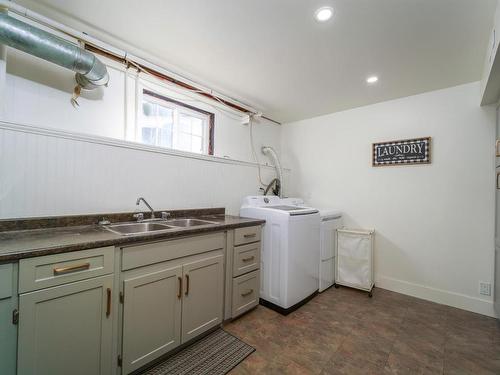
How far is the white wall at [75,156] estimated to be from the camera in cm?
144

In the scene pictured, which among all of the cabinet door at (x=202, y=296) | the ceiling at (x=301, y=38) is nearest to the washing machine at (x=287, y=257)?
the cabinet door at (x=202, y=296)

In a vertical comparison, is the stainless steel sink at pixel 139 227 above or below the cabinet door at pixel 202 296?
above

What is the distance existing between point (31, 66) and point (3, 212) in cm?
100

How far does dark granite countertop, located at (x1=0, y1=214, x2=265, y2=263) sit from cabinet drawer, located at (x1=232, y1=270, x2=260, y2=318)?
2.28ft

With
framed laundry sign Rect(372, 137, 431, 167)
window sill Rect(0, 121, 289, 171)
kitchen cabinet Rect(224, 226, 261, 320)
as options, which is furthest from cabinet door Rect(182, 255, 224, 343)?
framed laundry sign Rect(372, 137, 431, 167)

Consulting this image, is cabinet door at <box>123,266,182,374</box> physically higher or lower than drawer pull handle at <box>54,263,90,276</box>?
lower

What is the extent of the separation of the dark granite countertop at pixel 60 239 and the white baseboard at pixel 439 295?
242 centimetres

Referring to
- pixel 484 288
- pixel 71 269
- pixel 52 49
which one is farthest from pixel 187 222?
pixel 484 288

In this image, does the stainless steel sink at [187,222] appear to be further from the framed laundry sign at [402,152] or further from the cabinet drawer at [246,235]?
the framed laundry sign at [402,152]

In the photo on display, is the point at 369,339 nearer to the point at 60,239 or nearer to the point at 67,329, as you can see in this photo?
the point at 67,329

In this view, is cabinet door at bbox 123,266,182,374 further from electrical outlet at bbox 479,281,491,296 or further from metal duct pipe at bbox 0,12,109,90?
electrical outlet at bbox 479,281,491,296

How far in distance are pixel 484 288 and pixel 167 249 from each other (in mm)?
2996

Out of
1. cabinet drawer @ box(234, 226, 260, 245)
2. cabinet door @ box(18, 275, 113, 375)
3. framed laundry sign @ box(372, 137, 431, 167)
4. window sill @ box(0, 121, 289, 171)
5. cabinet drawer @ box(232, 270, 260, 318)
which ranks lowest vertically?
cabinet drawer @ box(232, 270, 260, 318)

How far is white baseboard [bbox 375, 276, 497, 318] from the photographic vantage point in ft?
7.22
